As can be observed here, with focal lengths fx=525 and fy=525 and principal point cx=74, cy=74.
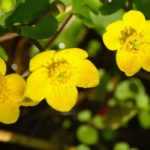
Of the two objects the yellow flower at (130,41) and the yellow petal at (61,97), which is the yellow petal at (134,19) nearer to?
the yellow flower at (130,41)

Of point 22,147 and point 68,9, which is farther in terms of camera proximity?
point 22,147

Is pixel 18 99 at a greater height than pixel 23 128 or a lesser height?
greater

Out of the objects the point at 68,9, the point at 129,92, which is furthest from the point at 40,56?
the point at 129,92

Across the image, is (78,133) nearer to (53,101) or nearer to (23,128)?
(23,128)

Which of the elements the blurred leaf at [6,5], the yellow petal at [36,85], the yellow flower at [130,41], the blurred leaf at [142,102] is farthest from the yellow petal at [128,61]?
the blurred leaf at [142,102]

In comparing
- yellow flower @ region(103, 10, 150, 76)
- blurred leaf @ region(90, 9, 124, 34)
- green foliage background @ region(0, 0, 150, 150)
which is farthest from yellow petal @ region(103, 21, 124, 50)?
green foliage background @ region(0, 0, 150, 150)

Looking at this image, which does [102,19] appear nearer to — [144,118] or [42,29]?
[42,29]

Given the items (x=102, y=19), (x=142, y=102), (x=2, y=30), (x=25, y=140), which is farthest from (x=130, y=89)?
(x=2, y=30)
